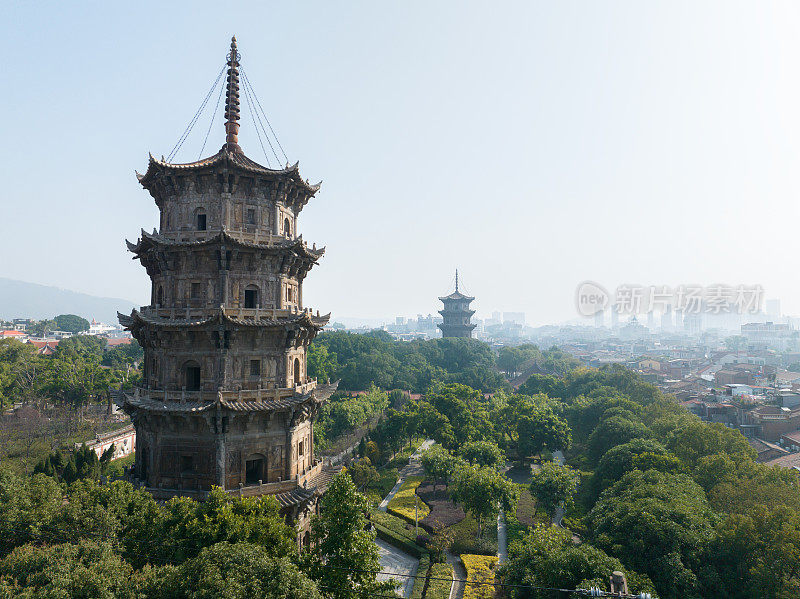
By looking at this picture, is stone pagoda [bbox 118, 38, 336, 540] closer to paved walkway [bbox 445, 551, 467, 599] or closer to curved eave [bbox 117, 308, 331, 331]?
curved eave [bbox 117, 308, 331, 331]

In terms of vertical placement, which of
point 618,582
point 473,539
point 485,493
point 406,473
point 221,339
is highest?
point 221,339

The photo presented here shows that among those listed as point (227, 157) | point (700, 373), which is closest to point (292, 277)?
point (227, 157)

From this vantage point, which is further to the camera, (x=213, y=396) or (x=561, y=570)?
(x=213, y=396)

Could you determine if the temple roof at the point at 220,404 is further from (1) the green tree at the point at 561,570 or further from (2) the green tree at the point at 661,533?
(2) the green tree at the point at 661,533

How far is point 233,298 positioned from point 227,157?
22.7 feet

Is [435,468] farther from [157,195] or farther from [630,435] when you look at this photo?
[157,195]

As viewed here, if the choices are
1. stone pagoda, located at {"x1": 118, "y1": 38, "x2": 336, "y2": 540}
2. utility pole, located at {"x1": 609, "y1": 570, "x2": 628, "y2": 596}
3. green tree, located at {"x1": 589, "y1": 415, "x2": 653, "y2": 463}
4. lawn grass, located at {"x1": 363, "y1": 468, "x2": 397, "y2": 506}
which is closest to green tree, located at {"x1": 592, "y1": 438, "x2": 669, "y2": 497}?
green tree, located at {"x1": 589, "y1": 415, "x2": 653, "y2": 463}

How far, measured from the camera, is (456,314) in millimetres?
128000

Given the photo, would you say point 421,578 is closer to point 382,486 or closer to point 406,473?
point 382,486

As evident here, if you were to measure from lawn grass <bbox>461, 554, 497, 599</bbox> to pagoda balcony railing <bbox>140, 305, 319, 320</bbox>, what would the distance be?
56.4 ft

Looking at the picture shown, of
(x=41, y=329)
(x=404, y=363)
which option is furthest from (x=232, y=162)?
(x=41, y=329)

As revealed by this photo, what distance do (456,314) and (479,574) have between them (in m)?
102

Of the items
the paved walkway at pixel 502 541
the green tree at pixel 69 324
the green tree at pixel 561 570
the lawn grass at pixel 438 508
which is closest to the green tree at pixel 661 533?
the green tree at pixel 561 570

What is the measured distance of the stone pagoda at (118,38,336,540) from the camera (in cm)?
2252
